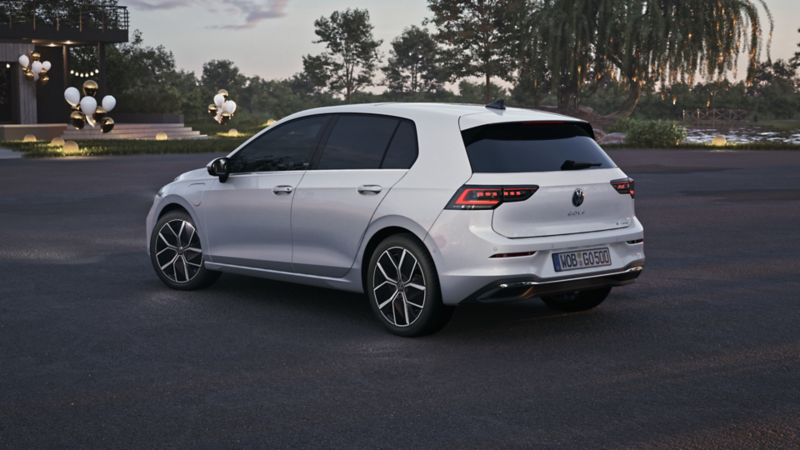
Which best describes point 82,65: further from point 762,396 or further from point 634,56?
point 762,396

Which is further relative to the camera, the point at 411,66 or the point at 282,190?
the point at 411,66

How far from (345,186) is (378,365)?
1.54 m

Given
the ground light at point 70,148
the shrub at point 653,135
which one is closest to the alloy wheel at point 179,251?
the ground light at point 70,148

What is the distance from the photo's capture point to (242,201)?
23.7ft

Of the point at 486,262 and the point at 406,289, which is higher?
the point at 486,262

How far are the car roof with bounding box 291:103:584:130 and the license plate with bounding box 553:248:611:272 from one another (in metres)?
0.98

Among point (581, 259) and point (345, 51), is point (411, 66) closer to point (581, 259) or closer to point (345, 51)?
point (345, 51)

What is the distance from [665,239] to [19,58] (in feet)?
136

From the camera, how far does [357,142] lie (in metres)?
6.57

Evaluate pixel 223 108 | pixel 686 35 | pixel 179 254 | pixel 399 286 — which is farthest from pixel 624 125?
pixel 399 286

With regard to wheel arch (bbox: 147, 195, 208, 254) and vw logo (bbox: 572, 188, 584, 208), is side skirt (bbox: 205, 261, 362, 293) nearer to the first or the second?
wheel arch (bbox: 147, 195, 208, 254)

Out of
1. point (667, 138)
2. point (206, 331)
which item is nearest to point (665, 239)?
point (206, 331)

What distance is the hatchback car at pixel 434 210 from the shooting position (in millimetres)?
5730

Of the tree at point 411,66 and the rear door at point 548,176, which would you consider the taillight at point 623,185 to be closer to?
the rear door at point 548,176
